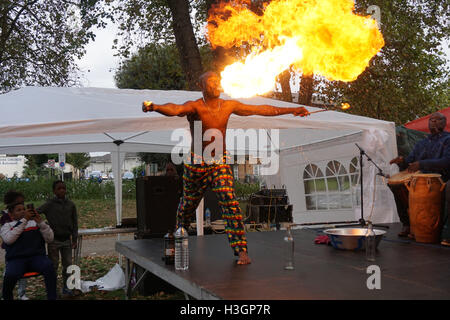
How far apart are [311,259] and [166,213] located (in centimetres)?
289

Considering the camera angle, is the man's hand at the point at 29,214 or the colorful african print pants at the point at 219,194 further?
the man's hand at the point at 29,214

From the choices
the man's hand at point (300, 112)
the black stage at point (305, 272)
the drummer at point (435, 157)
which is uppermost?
the man's hand at point (300, 112)

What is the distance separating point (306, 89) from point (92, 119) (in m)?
8.81

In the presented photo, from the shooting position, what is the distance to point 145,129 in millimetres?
5500

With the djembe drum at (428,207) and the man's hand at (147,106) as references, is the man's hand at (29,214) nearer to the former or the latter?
the man's hand at (147,106)

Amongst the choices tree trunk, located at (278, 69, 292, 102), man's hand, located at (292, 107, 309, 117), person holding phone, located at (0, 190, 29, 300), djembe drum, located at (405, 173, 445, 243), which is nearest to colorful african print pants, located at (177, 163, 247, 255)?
man's hand, located at (292, 107, 309, 117)

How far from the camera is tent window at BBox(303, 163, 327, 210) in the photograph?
9568 mm

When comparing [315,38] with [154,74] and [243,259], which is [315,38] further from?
[154,74]

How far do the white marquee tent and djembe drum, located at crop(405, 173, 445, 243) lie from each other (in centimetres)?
185

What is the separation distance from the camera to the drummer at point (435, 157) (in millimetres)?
4992

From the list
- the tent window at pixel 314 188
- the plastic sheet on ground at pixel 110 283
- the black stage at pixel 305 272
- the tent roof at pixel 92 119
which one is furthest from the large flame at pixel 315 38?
the tent window at pixel 314 188

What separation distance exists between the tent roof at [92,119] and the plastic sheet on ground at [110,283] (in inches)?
88.2
